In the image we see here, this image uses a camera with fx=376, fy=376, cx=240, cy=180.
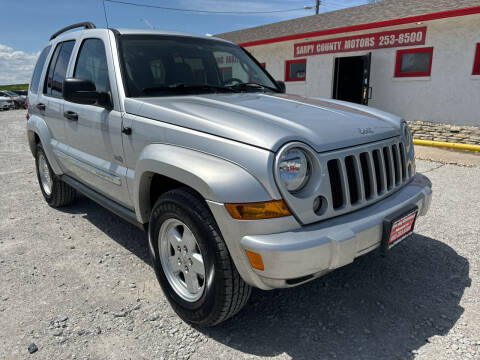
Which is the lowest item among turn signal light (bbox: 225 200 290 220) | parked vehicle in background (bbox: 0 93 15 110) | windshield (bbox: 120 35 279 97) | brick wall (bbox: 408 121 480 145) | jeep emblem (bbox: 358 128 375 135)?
parked vehicle in background (bbox: 0 93 15 110)

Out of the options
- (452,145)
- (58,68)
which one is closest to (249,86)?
(58,68)

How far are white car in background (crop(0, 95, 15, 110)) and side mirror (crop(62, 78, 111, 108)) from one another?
32010mm

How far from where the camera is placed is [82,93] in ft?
9.17

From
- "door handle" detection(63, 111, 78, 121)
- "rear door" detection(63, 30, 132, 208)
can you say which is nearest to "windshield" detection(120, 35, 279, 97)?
"rear door" detection(63, 30, 132, 208)

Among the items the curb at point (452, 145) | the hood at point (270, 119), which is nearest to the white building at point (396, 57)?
the curb at point (452, 145)

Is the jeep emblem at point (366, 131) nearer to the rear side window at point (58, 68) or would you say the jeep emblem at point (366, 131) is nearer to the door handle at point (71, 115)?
the door handle at point (71, 115)

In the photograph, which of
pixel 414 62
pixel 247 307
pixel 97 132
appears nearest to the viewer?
pixel 247 307

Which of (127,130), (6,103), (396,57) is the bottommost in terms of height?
(6,103)

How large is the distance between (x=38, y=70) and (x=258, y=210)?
4.21m

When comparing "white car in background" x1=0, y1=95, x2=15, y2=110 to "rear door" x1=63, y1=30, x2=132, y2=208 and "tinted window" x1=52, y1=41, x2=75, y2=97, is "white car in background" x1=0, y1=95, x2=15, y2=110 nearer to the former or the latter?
"tinted window" x1=52, y1=41, x2=75, y2=97

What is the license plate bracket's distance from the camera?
2209 millimetres

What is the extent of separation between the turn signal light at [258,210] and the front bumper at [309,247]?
0.32 feet

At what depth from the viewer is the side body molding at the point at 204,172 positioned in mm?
1898

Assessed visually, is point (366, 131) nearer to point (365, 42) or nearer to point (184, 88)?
point (184, 88)
